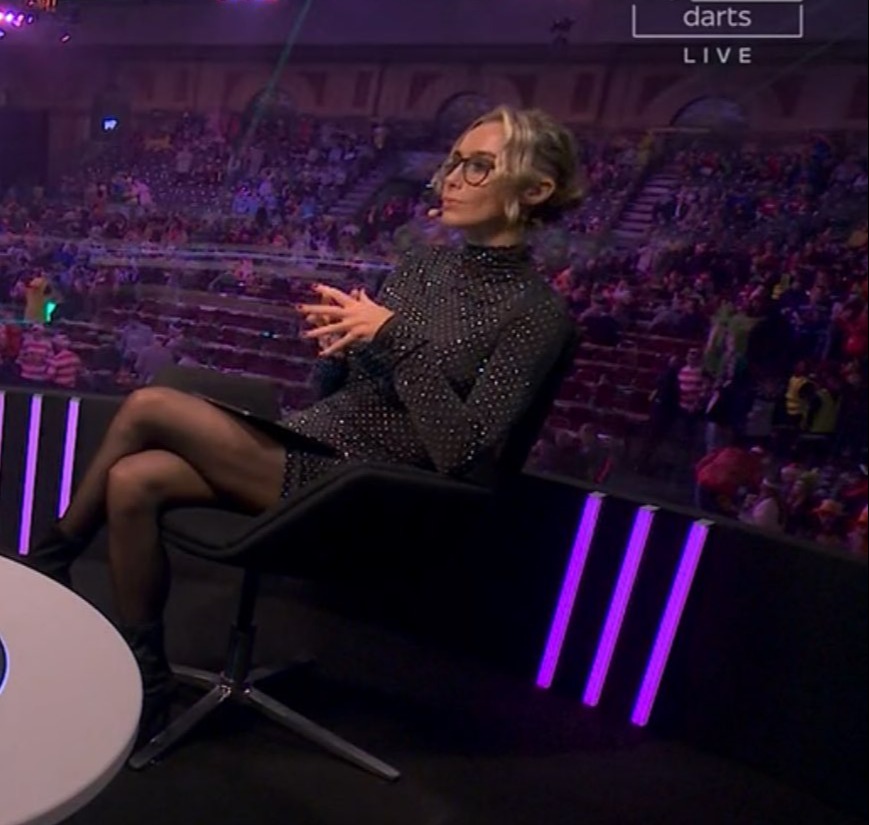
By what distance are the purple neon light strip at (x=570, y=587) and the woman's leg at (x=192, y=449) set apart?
794mm

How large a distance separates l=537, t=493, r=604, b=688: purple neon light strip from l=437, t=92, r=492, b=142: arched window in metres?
1.09

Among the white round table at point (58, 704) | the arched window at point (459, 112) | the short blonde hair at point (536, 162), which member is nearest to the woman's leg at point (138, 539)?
the white round table at point (58, 704)

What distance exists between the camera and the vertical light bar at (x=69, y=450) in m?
3.12

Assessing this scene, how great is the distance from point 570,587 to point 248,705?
81 centimetres

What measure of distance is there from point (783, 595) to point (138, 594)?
1346mm

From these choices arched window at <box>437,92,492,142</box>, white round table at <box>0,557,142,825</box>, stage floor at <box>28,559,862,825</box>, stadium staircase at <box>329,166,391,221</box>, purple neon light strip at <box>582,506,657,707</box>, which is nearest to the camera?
white round table at <box>0,557,142,825</box>

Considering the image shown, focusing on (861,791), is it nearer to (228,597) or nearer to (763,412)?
(763,412)

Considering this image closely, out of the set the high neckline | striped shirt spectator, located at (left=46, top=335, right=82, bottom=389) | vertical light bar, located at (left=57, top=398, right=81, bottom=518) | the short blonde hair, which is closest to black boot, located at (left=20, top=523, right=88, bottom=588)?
vertical light bar, located at (left=57, top=398, right=81, bottom=518)

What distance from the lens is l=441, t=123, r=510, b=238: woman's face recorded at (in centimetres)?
225

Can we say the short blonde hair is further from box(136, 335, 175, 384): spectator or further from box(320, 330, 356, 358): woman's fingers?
box(136, 335, 175, 384): spectator

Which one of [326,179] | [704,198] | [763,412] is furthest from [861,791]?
[326,179]

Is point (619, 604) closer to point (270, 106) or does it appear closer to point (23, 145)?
point (270, 106)

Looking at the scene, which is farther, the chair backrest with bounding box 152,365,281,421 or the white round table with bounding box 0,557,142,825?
the chair backrest with bounding box 152,365,281,421

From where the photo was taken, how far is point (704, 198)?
261cm
